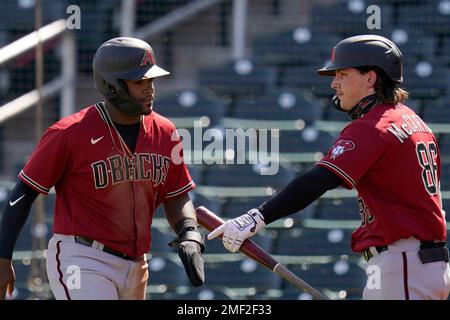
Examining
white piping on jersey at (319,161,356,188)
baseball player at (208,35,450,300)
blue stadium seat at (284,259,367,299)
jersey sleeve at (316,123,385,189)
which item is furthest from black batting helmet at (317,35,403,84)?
blue stadium seat at (284,259,367,299)

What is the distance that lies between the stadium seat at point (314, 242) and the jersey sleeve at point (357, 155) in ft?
9.12

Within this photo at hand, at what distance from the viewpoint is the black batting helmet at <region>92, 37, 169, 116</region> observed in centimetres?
450

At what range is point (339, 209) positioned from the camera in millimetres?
6957

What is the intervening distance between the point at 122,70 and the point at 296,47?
3.45 m

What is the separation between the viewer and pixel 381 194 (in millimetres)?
4121

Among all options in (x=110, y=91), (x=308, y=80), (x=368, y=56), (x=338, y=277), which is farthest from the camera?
(x=308, y=80)

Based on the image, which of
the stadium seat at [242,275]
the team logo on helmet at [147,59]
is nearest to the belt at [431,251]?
the team logo on helmet at [147,59]

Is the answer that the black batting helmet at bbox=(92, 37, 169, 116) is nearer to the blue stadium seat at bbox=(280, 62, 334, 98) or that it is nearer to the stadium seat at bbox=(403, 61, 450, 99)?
the blue stadium seat at bbox=(280, 62, 334, 98)

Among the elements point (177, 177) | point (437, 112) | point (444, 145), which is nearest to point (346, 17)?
point (437, 112)

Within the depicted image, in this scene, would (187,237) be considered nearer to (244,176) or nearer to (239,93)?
(244,176)

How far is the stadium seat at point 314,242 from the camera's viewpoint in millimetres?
6816

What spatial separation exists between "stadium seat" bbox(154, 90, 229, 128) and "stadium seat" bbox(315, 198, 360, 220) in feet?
3.22
